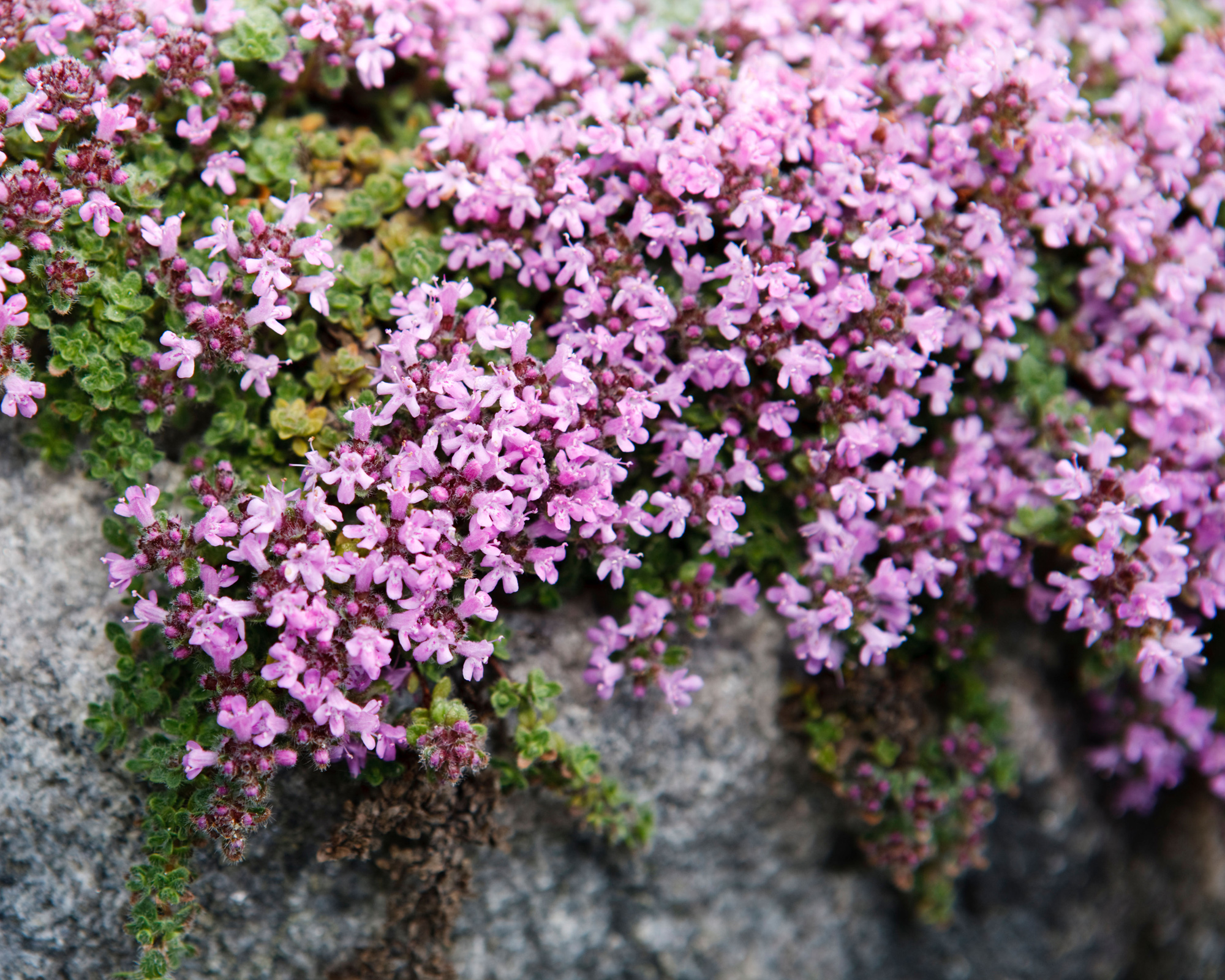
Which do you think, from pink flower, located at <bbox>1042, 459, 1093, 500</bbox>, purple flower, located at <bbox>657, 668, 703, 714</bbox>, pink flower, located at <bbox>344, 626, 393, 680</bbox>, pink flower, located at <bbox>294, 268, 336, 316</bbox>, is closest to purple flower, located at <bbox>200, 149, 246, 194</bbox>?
pink flower, located at <bbox>294, 268, 336, 316</bbox>

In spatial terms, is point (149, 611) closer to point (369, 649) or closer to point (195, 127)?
point (369, 649)

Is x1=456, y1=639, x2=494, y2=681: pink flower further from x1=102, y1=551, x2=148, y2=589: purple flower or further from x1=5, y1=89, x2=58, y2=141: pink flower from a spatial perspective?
x1=5, y1=89, x2=58, y2=141: pink flower

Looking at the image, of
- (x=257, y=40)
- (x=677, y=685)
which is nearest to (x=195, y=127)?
(x=257, y=40)

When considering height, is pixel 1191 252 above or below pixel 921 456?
above

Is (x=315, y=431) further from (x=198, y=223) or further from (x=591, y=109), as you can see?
(x=591, y=109)

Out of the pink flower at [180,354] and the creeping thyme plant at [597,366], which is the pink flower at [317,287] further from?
the pink flower at [180,354]

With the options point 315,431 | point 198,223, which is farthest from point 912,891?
point 198,223
